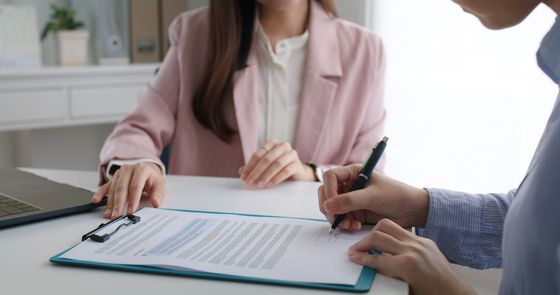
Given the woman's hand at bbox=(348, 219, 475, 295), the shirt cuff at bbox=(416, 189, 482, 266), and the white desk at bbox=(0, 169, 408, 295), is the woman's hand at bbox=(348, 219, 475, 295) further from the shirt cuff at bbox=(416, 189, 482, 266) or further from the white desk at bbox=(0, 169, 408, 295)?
the shirt cuff at bbox=(416, 189, 482, 266)

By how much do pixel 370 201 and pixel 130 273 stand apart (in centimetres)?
36

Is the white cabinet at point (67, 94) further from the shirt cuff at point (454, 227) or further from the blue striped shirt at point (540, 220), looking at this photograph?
the blue striped shirt at point (540, 220)

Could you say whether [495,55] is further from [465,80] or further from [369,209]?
[369,209]

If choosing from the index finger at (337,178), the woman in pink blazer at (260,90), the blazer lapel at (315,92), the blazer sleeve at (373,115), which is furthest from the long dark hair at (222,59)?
the index finger at (337,178)

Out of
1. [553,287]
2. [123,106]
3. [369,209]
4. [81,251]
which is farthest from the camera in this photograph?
[123,106]

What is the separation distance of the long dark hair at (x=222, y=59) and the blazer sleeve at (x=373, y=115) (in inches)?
12.0

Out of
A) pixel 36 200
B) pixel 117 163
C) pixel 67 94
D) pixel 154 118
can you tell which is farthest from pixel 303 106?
pixel 67 94

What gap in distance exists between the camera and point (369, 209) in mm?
921

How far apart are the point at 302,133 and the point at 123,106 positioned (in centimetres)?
133

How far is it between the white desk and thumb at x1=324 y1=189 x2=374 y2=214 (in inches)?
3.9

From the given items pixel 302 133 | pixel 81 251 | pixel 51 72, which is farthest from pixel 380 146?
pixel 51 72

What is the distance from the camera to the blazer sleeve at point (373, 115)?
1.54 m

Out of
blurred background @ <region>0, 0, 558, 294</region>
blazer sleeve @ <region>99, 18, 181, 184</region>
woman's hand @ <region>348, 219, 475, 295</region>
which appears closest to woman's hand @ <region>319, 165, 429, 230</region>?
woman's hand @ <region>348, 219, 475, 295</region>

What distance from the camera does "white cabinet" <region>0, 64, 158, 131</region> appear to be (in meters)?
2.37
